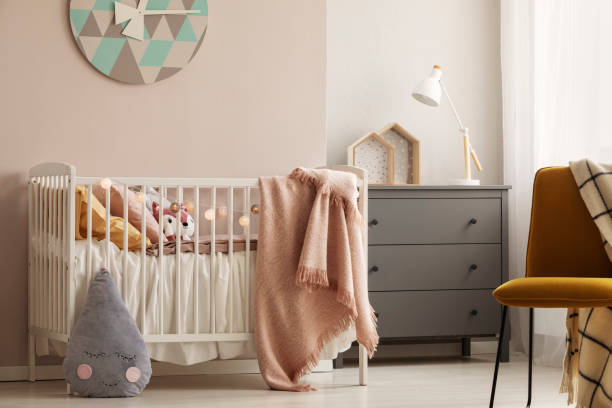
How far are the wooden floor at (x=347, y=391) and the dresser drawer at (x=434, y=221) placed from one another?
0.54 meters

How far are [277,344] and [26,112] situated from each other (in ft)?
4.31

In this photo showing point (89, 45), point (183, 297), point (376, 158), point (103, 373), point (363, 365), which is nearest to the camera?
point (103, 373)

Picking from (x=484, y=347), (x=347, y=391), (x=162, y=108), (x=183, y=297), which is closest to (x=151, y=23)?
(x=162, y=108)

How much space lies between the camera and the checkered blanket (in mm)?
2242

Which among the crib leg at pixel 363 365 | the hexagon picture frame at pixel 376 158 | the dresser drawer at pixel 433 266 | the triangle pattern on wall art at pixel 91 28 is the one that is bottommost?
the crib leg at pixel 363 365

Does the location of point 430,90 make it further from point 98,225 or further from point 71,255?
point 71,255

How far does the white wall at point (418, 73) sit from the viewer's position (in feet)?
12.2

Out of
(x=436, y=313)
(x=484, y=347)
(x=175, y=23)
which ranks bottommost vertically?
(x=484, y=347)

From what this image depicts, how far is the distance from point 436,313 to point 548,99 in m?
1.03

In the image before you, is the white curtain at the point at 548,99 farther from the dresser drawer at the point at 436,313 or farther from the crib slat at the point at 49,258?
the crib slat at the point at 49,258

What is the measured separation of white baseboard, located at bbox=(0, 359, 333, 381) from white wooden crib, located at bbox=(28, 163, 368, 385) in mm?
68

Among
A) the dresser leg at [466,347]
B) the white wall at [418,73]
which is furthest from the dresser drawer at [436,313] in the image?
the white wall at [418,73]

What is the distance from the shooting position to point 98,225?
271cm

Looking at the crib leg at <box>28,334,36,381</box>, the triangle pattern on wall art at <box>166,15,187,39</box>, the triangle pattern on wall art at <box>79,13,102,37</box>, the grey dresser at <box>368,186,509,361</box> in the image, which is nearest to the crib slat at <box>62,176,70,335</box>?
the crib leg at <box>28,334,36,381</box>
